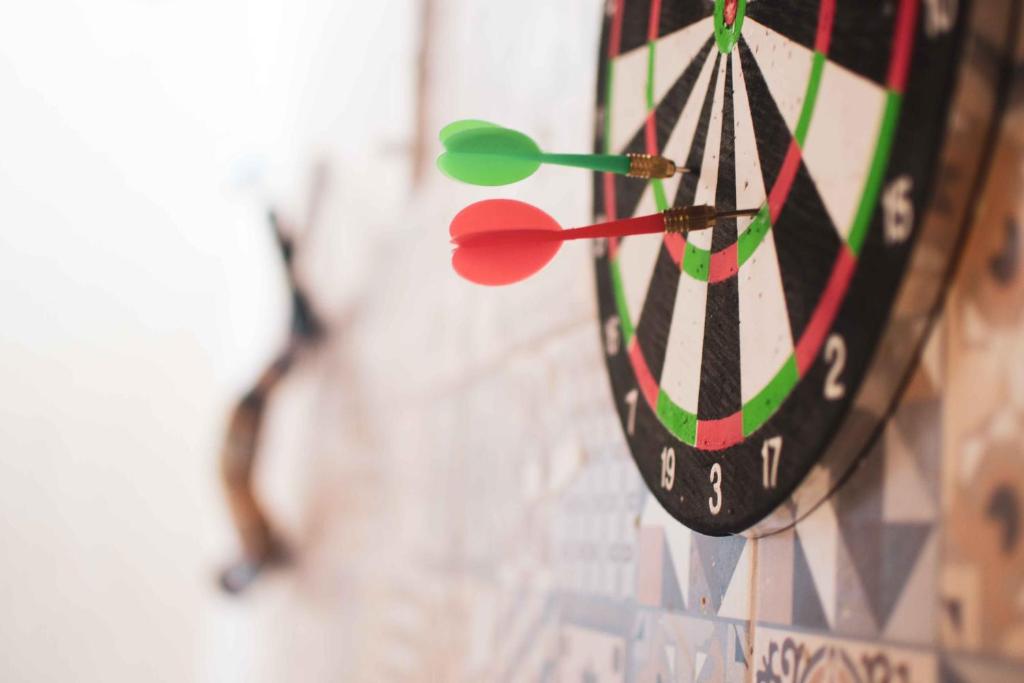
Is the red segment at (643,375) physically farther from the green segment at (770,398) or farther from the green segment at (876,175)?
the green segment at (876,175)

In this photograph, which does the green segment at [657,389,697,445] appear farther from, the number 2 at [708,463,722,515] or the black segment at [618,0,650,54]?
the black segment at [618,0,650,54]

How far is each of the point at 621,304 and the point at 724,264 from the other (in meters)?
0.20

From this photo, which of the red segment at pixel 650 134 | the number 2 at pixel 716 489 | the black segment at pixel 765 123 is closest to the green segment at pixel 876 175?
the black segment at pixel 765 123

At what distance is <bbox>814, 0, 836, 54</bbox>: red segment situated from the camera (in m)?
0.62

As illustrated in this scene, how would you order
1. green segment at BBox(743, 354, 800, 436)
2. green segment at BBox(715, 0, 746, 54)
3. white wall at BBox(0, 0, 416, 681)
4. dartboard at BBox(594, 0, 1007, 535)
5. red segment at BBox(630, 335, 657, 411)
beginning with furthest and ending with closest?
white wall at BBox(0, 0, 416, 681)
red segment at BBox(630, 335, 657, 411)
green segment at BBox(715, 0, 746, 54)
green segment at BBox(743, 354, 800, 436)
dartboard at BBox(594, 0, 1007, 535)

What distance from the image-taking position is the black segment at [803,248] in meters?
0.61

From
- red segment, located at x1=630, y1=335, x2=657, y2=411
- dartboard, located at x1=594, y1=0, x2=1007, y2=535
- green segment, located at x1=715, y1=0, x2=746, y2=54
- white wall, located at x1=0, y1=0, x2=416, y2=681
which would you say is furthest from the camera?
white wall, located at x1=0, y1=0, x2=416, y2=681

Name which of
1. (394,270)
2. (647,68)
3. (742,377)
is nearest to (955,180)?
(742,377)

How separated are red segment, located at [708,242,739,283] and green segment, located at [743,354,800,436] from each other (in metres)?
0.10

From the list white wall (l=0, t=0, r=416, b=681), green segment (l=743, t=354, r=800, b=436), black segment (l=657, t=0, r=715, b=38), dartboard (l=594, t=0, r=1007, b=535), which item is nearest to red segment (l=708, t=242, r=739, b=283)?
dartboard (l=594, t=0, r=1007, b=535)

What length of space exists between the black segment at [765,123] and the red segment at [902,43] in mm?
115

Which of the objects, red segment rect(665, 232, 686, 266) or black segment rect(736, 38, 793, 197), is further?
red segment rect(665, 232, 686, 266)

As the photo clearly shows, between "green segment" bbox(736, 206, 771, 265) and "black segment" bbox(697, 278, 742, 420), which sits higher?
"green segment" bbox(736, 206, 771, 265)

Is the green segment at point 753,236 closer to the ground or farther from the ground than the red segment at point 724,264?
farther from the ground
